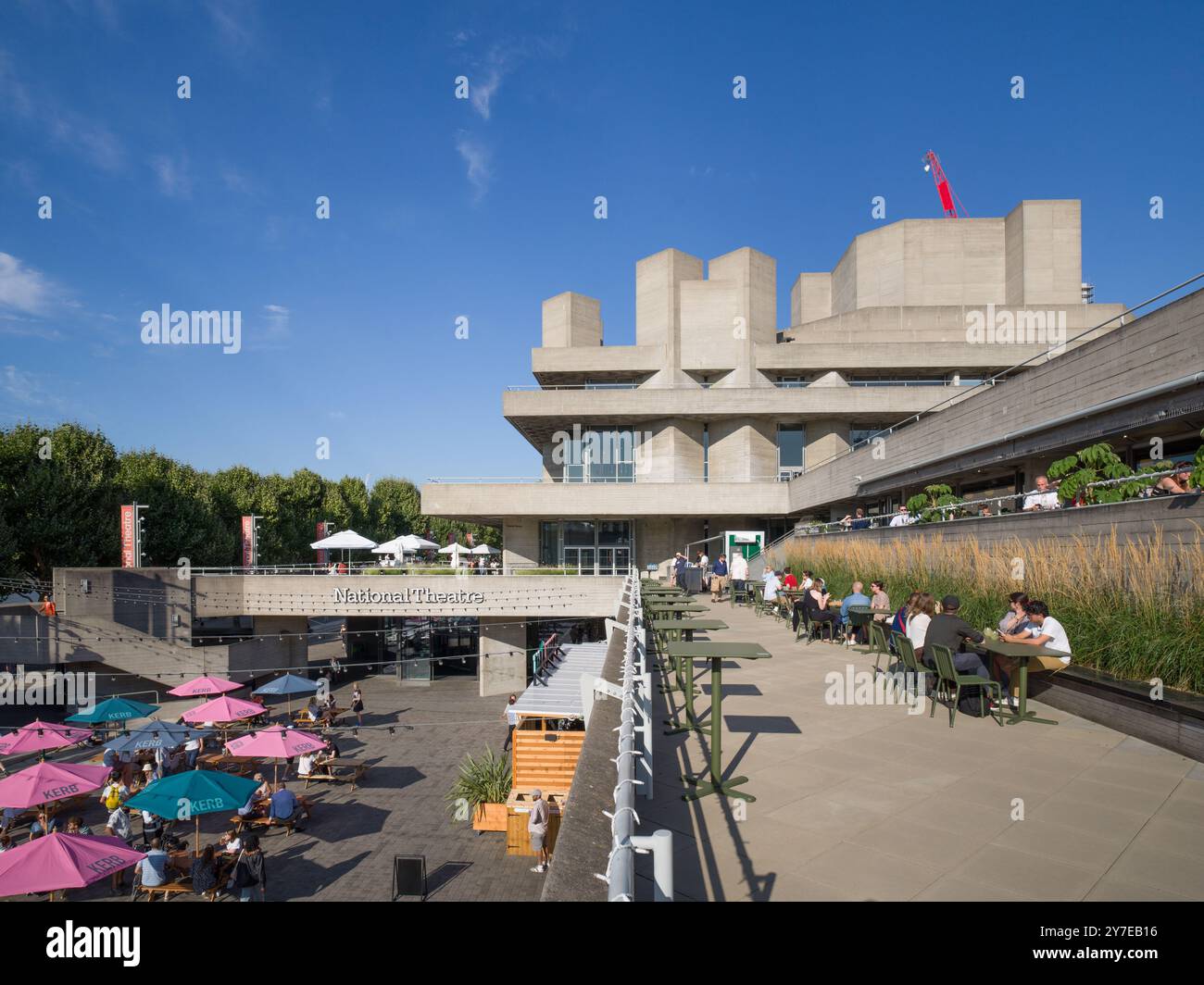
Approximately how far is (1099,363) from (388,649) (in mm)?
37992

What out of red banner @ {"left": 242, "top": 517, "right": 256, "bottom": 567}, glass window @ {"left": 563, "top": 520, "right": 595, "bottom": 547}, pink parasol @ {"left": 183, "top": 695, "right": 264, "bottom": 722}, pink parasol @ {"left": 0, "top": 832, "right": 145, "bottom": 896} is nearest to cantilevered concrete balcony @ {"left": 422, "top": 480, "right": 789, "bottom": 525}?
glass window @ {"left": 563, "top": 520, "right": 595, "bottom": 547}

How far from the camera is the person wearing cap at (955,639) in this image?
297 inches

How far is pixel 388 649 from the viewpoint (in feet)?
134

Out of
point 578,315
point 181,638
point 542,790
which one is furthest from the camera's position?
point 578,315

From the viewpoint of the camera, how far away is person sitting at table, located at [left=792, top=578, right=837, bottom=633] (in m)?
13.2

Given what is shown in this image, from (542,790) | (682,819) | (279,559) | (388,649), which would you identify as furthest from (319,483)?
(682,819)

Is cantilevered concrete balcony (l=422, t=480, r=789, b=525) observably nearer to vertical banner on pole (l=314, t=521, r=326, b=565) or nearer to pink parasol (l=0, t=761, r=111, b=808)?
vertical banner on pole (l=314, t=521, r=326, b=565)

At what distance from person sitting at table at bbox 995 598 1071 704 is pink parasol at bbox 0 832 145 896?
13420 mm

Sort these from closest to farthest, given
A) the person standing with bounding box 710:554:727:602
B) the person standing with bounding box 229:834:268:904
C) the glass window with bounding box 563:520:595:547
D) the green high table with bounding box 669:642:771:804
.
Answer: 1. the green high table with bounding box 669:642:771:804
2. the person standing with bounding box 229:834:268:904
3. the person standing with bounding box 710:554:727:602
4. the glass window with bounding box 563:520:595:547

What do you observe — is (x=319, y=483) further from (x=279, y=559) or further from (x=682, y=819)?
(x=682, y=819)

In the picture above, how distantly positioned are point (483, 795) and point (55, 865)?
767 cm

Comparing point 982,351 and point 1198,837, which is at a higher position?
point 982,351

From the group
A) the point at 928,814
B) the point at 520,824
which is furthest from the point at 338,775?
the point at 928,814
